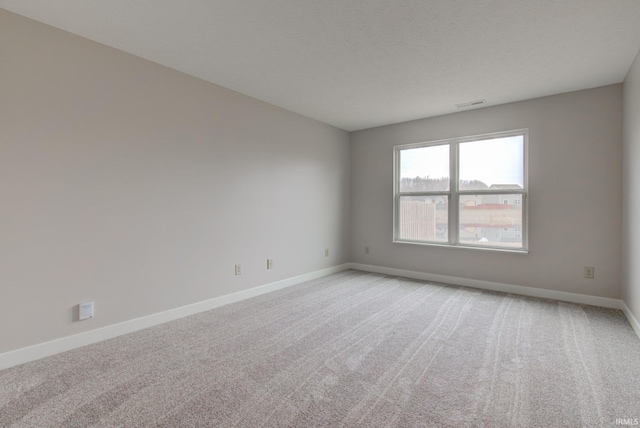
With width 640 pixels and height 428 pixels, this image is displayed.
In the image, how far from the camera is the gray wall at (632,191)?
2547mm

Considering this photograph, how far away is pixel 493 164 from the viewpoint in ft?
12.8

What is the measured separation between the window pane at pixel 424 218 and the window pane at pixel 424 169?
6.8 inches

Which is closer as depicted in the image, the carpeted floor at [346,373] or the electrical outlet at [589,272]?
the carpeted floor at [346,373]

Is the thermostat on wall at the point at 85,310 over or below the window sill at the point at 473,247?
below

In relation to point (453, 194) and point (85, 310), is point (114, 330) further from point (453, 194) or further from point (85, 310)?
point (453, 194)

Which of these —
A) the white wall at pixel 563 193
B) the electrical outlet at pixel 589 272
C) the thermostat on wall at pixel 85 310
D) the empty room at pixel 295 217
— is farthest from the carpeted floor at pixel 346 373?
the white wall at pixel 563 193

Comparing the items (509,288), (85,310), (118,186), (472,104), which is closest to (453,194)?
(472,104)

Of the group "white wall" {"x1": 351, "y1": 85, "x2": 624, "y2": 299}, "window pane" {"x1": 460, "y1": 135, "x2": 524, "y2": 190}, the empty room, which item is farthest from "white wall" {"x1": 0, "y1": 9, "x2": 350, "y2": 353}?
"white wall" {"x1": 351, "y1": 85, "x2": 624, "y2": 299}

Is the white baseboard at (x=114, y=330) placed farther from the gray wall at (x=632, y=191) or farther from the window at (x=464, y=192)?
the gray wall at (x=632, y=191)

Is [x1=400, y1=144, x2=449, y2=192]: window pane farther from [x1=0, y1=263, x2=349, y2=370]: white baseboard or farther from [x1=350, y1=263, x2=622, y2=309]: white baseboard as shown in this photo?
[x1=0, y1=263, x2=349, y2=370]: white baseboard

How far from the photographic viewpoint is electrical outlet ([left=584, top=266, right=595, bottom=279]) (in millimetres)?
3271

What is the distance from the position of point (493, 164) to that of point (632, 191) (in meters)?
1.39

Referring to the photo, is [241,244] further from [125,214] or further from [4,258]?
[4,258]

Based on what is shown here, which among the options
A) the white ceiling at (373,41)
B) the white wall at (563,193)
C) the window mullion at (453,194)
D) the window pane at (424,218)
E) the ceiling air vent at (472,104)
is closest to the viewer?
the white ceiling at (373,41)
